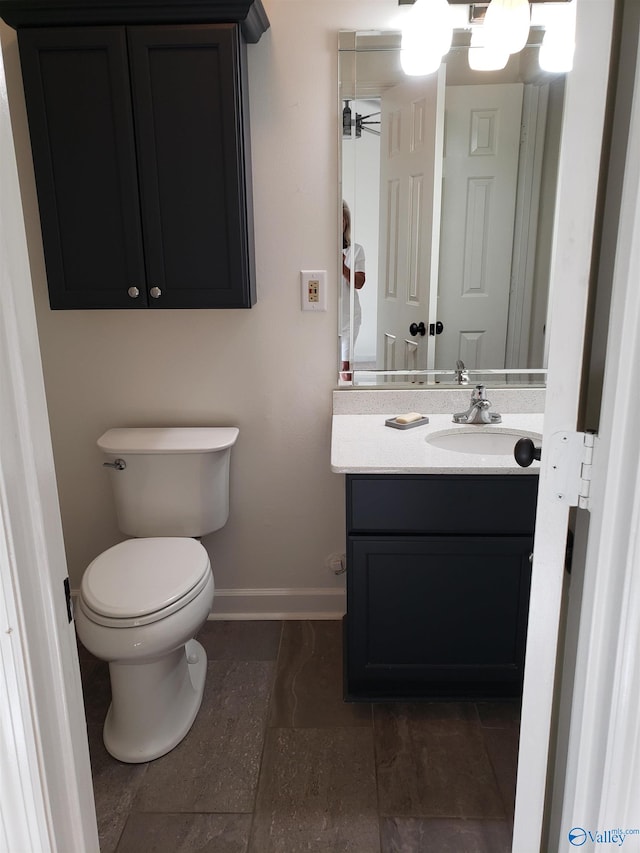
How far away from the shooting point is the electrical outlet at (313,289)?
212 centimetres

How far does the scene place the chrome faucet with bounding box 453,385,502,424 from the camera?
2.07 meters

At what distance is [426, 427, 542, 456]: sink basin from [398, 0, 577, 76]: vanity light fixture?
3.51ft

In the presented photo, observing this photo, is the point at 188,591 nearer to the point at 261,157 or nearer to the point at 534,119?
the point at 261,157

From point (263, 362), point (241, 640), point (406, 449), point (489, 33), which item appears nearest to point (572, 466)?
point (406, 449)

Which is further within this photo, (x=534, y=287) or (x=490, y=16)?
(x=534, y=287)

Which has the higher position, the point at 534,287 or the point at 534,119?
the point at 534,119

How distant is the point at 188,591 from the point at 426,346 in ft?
3.57

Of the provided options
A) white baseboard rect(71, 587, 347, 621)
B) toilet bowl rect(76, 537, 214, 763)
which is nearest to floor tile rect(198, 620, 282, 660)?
white baseboard rect(71, 587, 347, 621)

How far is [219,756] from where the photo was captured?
182 cm

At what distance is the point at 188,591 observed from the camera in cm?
179

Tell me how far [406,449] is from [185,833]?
1.12 metres

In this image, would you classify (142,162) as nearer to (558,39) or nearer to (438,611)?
(558,39)

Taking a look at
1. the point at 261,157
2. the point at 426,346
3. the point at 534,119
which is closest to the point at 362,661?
the point at 426,346

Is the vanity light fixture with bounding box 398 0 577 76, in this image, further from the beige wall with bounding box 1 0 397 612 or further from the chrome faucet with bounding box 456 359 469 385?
the chrome faucet with bounding box 456 359 469 385
